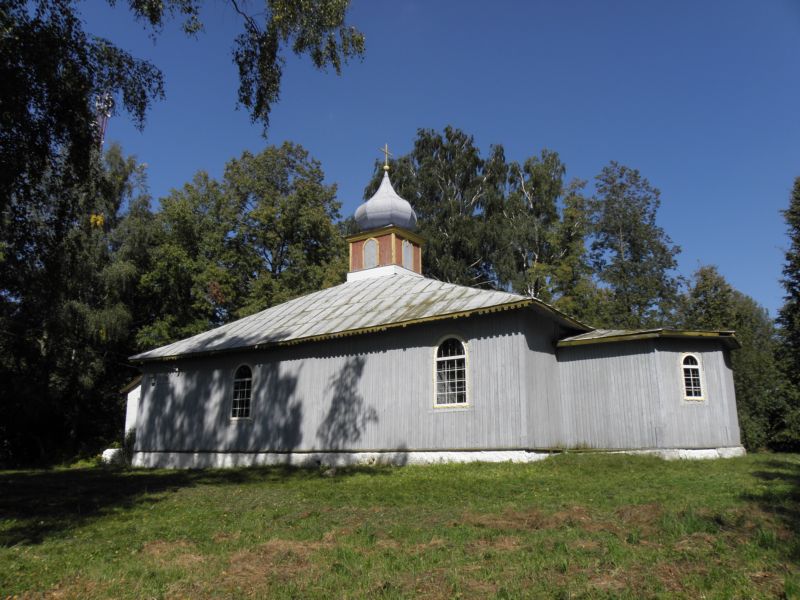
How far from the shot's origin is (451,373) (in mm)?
15289

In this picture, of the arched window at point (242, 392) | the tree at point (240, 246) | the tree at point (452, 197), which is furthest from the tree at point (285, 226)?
the arched window at point (242, 392)

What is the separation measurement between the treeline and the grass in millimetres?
15532

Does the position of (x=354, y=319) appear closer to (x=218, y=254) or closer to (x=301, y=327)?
(x=301, y=327)

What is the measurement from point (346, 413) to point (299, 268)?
18.7 m

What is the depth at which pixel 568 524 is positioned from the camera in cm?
755

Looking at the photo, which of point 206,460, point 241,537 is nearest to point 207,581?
point 241,537

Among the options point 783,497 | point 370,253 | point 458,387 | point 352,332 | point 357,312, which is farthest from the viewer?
point 370,253

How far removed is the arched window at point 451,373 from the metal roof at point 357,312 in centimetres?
92

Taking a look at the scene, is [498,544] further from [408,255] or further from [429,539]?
[408,255]

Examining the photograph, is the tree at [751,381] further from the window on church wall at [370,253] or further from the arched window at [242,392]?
the arched window at [242,392]

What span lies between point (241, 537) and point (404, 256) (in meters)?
16.8

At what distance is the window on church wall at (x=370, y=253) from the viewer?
76.7 feet

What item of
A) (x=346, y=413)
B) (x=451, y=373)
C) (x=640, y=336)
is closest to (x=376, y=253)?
(x=346, y=413)

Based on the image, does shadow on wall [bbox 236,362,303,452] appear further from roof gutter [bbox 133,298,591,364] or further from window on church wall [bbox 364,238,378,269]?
window on church wall [bbox 364,238,378,269]
